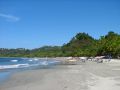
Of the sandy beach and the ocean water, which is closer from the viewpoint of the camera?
the sandy beach

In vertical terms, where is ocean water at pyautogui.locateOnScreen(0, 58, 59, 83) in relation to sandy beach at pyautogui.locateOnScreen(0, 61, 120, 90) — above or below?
above

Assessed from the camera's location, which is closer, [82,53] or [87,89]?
[87,89]

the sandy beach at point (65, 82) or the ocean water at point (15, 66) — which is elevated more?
the ocean water at point (15, 66)

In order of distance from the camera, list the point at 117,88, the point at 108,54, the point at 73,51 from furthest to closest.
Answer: the point at 73,51 < the point at 108,54 < the point at 117,88

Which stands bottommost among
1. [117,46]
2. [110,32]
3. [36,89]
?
[36,89]

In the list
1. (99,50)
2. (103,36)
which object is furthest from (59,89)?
(103,36)

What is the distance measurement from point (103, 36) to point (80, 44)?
144 feet

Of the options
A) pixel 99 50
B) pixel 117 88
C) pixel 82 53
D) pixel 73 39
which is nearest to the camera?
pixel 117 88

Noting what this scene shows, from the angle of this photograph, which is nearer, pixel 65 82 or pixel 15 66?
pixel 65 82

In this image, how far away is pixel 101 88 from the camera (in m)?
15.2

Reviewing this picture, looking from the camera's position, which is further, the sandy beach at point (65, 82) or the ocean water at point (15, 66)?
the ocean water at point (15, 66)

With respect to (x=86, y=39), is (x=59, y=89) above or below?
below

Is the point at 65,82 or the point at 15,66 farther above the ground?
the point at 15,66

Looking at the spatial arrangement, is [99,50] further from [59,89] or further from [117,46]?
[59,89]
